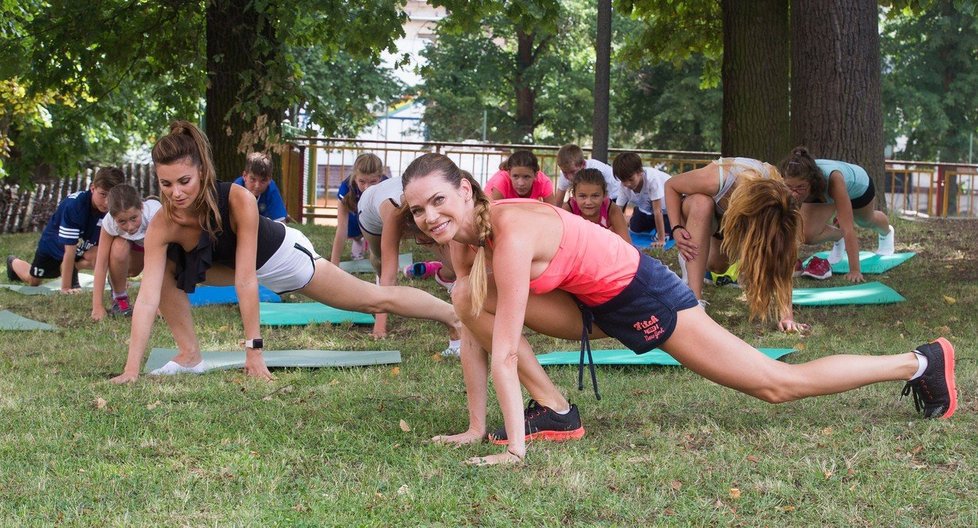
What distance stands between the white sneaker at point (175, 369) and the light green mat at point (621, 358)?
74.9 inches

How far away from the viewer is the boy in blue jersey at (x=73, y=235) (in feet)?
28.8

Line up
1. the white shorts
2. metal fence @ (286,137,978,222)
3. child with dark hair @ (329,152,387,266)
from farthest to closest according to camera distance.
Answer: metal fence @ (286,137,978,222), child with dark hair @ (329,152,387,266), the white shorts

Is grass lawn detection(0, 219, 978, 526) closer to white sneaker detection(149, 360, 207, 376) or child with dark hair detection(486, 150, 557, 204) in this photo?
white sneaker detection(149, 360, 207, 376)

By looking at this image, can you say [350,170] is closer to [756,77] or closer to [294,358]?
[756,77]

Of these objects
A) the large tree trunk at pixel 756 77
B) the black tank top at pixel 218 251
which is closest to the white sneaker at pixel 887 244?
the large tree trunk at pixel 756 77

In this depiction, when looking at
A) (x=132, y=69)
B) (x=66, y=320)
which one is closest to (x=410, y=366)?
(x=66, y=320)

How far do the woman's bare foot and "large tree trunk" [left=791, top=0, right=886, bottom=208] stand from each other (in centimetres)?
778

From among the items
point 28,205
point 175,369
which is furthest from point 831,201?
point 28,205

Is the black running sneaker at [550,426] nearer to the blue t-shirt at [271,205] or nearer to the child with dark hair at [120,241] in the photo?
the child with dark hair at [120,241]

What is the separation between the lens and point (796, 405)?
489cm

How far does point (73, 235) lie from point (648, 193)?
520 centimetres

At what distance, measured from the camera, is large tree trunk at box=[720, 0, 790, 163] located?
37.1 ft

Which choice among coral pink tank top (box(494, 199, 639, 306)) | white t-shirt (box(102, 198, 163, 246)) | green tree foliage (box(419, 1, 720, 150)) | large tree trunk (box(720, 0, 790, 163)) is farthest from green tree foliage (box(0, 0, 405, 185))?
green tree foliage (box(419, 1, 720, 150))

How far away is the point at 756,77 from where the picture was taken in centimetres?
1130
